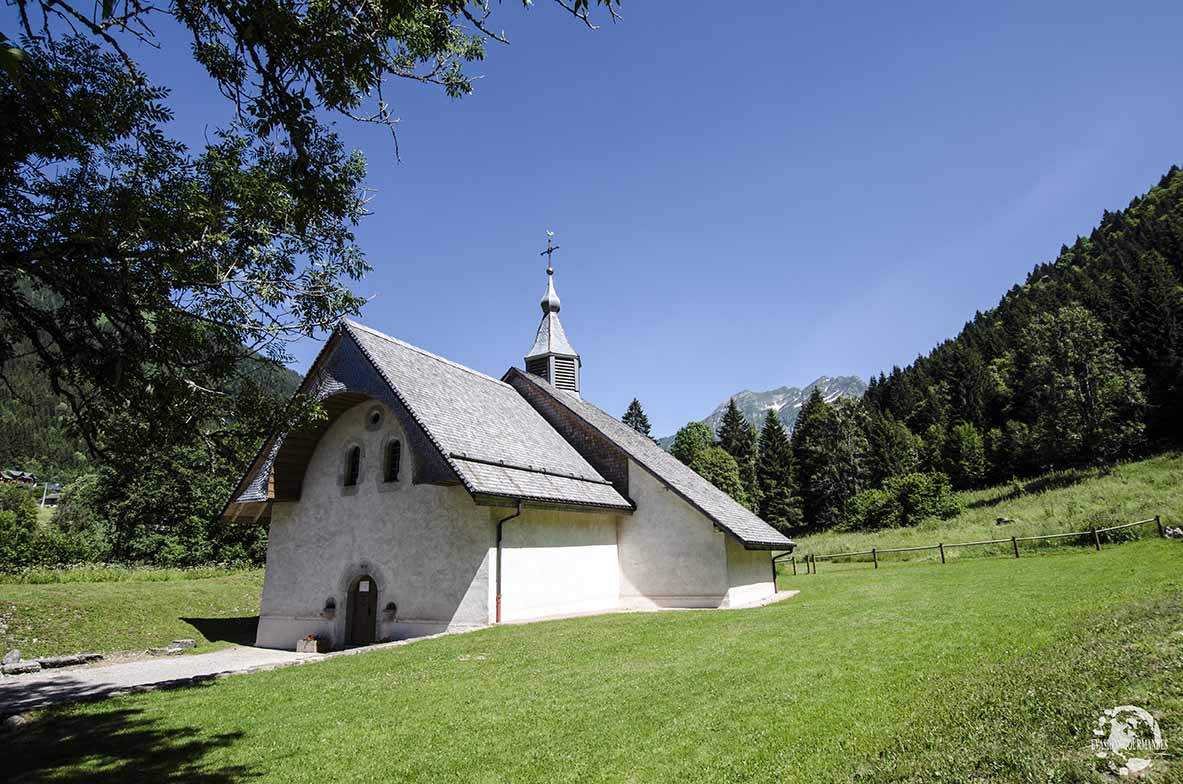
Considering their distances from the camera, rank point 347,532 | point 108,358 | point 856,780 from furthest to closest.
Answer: point 347,532, point 108,358, point 856,780

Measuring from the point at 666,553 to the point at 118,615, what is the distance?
56.1 ft

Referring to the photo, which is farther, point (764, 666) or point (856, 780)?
point (764, 666)

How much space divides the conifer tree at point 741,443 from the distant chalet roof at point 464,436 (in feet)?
189

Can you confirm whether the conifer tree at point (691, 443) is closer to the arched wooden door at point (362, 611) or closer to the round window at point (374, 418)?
the round window at point (374, 418)

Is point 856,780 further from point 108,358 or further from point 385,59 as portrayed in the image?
point 108,358

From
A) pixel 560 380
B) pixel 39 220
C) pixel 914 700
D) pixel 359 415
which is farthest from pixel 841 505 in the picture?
pixel 39 220

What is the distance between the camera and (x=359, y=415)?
18.2m

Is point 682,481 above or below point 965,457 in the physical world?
below

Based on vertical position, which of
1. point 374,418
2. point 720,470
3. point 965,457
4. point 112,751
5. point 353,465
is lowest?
point 112,751

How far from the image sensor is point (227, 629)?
65.6 ft

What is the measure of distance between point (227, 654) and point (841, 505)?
67.8 m

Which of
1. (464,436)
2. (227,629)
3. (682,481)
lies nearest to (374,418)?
(464,436)

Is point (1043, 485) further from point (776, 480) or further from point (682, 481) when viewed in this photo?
point (682, 481)

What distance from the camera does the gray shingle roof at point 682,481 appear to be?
1911cm
